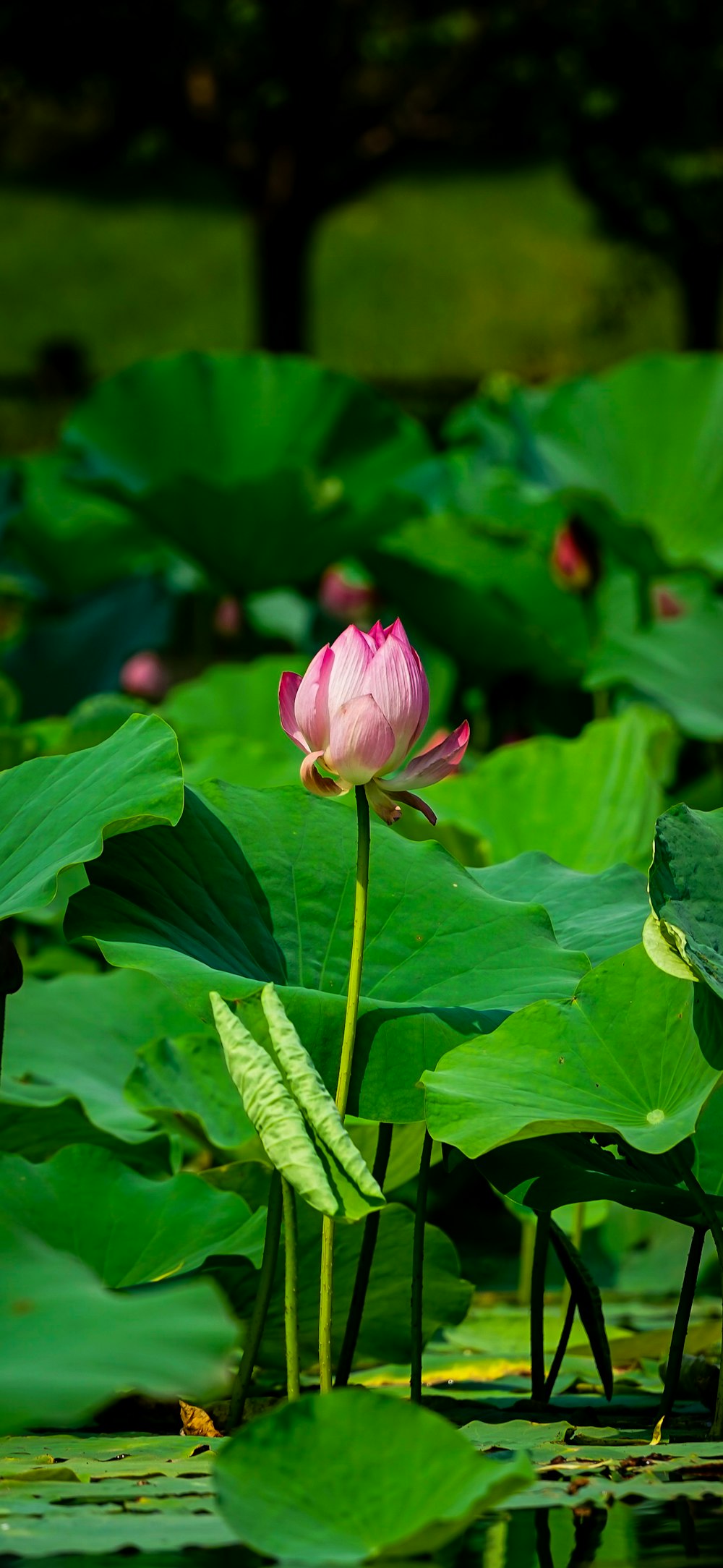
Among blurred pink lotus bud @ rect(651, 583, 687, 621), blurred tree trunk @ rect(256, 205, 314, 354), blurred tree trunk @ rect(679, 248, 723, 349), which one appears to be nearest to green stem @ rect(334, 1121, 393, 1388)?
blurred pink lotus bud @ rect(651, 583, 687, 621)

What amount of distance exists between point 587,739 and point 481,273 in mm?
14995

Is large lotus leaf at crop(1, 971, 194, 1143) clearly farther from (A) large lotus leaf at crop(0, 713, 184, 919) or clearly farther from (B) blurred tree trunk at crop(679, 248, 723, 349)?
(B) blurred tree trunk at crop(679, 248, 723, 349)

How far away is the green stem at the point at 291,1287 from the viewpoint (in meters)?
0.79

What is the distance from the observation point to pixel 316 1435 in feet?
2.07

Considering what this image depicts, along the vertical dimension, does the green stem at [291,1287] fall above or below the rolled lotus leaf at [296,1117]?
below

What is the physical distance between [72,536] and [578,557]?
894 millimetres

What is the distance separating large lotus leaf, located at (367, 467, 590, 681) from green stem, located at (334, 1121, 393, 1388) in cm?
123

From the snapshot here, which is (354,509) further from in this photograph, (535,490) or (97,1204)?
(97,1204)

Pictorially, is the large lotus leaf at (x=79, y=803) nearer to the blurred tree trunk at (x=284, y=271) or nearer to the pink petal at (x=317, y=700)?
the pink petal at (x=317, y=700)

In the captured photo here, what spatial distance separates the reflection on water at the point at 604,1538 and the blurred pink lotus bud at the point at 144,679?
1937 mm

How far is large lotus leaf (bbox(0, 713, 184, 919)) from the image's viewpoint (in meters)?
0.83

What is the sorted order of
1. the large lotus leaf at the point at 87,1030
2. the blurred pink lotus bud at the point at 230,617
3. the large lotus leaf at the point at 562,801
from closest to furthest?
1. the large lotus leaf at the point at 87,1030
2. the large lotus leaf at the point at 562,801
3. the blurred pink lotus bud at the point at 230,617

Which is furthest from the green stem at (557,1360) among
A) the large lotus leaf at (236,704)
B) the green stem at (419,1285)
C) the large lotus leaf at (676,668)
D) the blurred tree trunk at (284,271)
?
the blurred tree trunk at (284,271)

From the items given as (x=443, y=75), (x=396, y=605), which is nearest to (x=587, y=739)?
(x=396, y=605)
